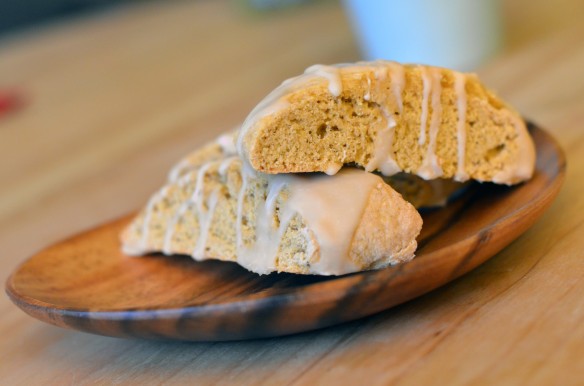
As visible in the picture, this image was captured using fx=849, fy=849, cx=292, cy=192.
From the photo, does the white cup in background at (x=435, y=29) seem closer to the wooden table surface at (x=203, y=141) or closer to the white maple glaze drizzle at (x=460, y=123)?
the wooden table surface at (x=203, y=141)

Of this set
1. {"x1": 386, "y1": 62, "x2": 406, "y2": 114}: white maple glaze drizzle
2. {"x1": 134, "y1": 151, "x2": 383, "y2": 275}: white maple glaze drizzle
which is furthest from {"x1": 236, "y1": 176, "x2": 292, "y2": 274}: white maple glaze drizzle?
{"x1": 386, "y1": 62, "x2": 406, "y2": 114}: white maple glaze drizzle

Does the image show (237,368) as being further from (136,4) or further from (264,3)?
(136,4)

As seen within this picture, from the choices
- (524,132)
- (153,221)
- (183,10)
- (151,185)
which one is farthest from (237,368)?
(183,10)

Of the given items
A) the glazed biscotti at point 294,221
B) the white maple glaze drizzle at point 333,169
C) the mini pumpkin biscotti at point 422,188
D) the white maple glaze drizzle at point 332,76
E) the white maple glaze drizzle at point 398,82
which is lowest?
the mini pumpkin biscotti at point 422,188

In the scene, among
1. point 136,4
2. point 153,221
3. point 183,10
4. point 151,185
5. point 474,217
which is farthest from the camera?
point 136,4

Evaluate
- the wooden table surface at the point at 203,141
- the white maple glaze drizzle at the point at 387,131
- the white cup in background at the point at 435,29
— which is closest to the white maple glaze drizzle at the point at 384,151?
the white maple glaze drizzle at the point at 387,131

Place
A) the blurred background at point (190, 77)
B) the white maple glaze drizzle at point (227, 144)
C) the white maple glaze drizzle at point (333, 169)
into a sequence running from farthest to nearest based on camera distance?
the blurred background at point (190, 77) → the white maple glaze drizzle at point (227, 144) → the white maple glaze drizzle at point (333, 169)

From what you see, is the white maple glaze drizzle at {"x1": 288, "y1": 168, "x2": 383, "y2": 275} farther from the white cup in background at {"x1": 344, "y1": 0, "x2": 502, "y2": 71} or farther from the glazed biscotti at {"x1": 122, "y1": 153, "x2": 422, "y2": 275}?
the white cup in background at {"x1": 344, "y1": 0, "x2": 502, "y2": 71}
